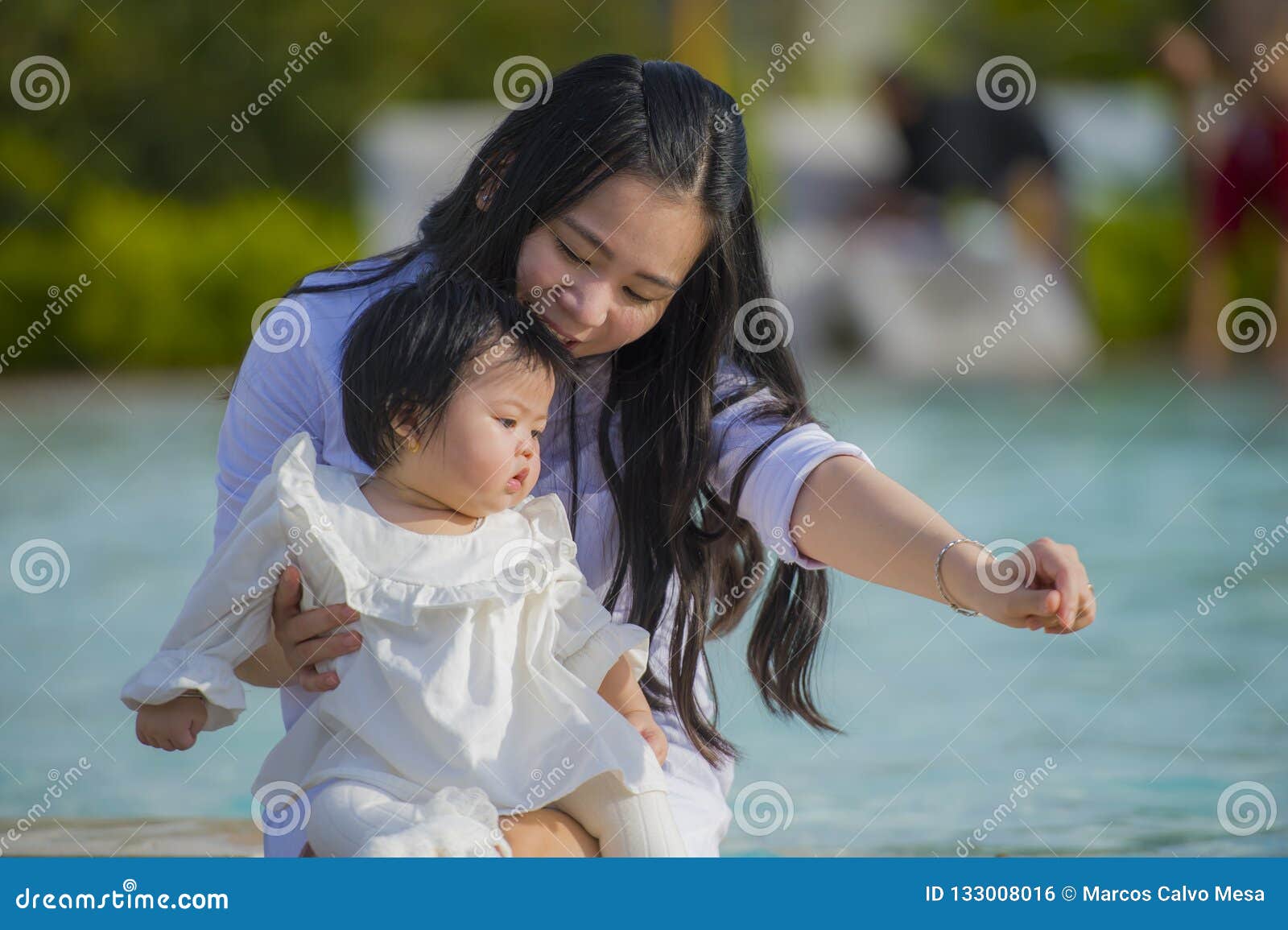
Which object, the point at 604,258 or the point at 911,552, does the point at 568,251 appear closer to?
the point at 604,258

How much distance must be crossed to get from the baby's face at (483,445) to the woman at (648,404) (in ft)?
0.52

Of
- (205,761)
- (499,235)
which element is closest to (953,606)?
(499,235)

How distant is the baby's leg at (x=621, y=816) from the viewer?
2.10 metres

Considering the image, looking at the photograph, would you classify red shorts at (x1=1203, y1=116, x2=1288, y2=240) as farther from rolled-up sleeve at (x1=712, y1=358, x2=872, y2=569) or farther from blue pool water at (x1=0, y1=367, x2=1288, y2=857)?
rolled-up sleeve at (x1=712, y1=358, x2=872, y2=569)

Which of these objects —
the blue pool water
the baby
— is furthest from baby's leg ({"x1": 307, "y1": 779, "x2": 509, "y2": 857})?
the blue pool water

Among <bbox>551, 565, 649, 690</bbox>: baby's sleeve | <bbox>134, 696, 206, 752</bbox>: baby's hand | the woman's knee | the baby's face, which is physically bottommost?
<bbox>134, 696, 206, 752</bbox>: baby's hand

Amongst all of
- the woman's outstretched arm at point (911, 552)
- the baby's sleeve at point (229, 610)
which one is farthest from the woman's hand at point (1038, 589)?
the baby's sleeve at point (229, 610)

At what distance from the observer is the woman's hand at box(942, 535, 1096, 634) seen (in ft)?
6.17

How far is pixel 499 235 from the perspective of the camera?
7.80 ft

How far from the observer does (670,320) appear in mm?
2516

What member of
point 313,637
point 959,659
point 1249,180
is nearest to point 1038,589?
point 313,637

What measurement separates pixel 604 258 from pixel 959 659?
3.39 meters

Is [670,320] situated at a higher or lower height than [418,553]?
higher

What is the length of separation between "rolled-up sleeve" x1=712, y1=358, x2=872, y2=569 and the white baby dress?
1.09 feet
